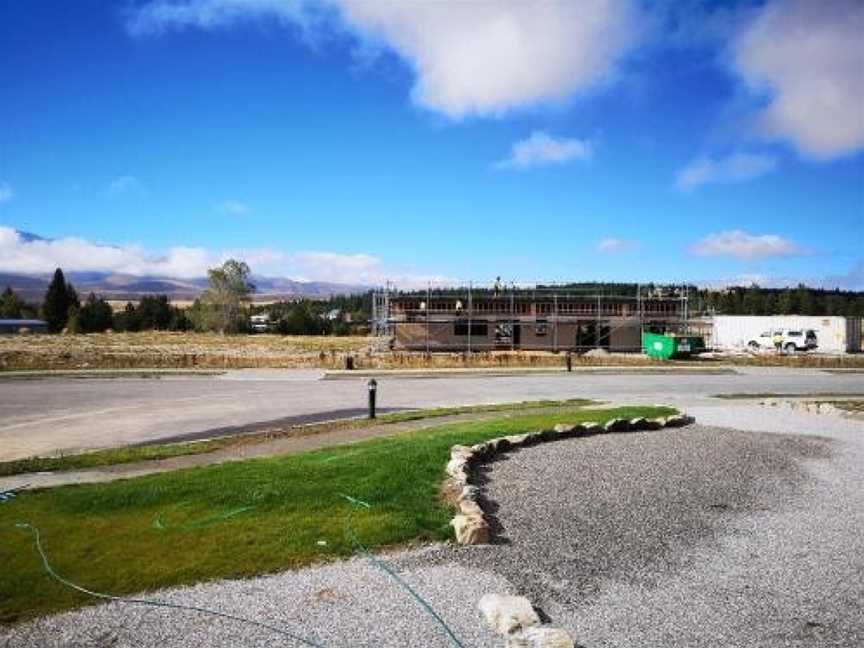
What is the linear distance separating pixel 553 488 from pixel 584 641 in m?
5.41

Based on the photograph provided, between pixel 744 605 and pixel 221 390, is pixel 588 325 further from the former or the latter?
pixel 744 605

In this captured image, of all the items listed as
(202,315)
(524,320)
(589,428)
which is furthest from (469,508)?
(202,315)

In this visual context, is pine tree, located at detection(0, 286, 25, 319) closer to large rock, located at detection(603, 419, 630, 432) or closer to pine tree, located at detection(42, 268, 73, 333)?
pine tree, located at detection(42, 268, 73, 333)

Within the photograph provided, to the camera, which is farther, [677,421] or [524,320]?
[524,320]

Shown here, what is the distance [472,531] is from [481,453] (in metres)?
5.30

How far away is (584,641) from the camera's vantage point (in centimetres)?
653

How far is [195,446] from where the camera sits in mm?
16625

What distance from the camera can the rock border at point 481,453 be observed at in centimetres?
916

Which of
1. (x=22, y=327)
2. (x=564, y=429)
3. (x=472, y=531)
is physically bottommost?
(x=472, y=531)

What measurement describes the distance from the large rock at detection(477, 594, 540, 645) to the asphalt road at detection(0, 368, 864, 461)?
13.1 m

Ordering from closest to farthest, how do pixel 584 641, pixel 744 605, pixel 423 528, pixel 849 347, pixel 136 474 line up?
pixel 584 641 → pixel 744 605 → pixel 423 528 → pixel 136 474 → pixel 849 347

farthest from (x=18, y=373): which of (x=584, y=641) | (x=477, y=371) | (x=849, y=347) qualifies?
(x=849, y=347)

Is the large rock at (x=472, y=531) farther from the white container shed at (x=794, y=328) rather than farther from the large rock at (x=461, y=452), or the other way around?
the white container shed at (x=794, y=328)

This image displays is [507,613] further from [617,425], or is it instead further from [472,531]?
[617,425]
